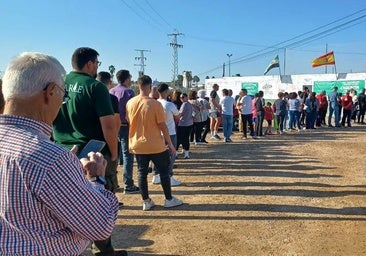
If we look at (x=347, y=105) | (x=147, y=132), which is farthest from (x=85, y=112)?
(x=347, y=105)

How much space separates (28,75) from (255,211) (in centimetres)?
435

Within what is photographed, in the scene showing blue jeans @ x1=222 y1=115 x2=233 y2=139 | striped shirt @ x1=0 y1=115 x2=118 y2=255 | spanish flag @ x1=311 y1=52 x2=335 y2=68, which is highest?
spanish flag @ x1=311 y1=52 x2=335 y2=68

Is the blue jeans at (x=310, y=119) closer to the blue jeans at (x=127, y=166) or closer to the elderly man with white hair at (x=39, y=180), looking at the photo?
the blue jeans at (x=127, y=166)

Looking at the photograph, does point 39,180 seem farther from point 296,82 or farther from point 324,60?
point 324,60

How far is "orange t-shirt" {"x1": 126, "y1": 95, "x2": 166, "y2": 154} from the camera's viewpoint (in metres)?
4.93

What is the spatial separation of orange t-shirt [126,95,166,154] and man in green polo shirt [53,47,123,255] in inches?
58.1

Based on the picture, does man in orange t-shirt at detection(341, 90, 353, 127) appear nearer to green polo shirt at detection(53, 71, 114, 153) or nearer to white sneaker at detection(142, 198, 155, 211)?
white sneaker at detection(142, 198, 155, 211)

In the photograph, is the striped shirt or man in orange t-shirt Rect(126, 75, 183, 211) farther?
man in orange t-shirt Rect(126, 75, 183, 211)

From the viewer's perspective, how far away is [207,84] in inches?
1330

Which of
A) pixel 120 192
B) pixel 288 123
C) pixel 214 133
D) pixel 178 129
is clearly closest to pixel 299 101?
pixel 288 123

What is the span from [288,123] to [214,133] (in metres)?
4.75

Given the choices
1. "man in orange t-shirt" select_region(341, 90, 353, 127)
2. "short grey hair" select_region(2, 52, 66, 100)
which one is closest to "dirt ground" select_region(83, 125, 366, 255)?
"short grey hair" select_region(2, 52, 66, 100)

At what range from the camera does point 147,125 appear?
4965 millimetres

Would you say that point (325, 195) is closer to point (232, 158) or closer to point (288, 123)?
point (232, 158)
